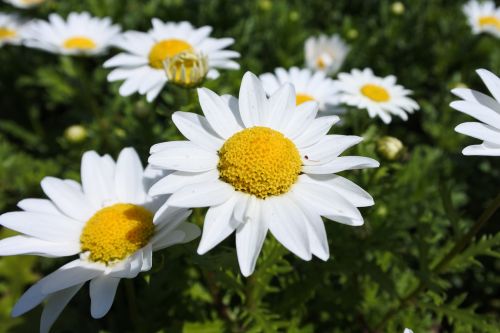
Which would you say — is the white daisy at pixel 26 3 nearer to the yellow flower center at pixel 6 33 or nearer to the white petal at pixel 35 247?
the yellow flower center at pixel 6 33

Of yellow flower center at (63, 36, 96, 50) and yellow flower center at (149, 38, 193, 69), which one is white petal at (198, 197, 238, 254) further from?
yellow flower center at (63, 36, 96, 50)

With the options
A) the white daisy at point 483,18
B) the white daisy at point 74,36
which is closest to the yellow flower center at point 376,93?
the white daisy at point 74,36

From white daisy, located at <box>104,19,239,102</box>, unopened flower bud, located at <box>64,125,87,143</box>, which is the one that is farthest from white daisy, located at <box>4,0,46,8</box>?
white daisy, located at <box>104,19,239,102</box>

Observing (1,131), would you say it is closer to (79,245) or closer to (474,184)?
(79,245)

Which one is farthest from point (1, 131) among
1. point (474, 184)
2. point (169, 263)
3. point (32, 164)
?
point (474, 184)

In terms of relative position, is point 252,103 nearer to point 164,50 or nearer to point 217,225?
point 217,225

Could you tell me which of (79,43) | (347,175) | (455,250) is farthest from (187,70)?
(79,43)

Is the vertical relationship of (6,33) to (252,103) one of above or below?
below
